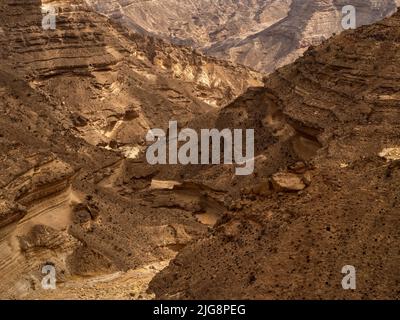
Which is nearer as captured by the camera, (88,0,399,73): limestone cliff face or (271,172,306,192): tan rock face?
(271,172,306,192): tan rock face

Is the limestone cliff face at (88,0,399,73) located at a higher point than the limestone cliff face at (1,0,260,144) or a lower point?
higher

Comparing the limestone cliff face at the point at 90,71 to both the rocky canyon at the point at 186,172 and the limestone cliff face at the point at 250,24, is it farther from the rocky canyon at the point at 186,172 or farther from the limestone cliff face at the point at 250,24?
the limestone cliff face at the point at 250,24

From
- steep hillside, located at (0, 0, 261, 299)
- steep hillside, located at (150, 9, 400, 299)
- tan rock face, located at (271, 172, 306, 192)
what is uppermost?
steep hillside, located at (0, 0, 261, 299)

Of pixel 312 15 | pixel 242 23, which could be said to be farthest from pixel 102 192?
pixel 242 23

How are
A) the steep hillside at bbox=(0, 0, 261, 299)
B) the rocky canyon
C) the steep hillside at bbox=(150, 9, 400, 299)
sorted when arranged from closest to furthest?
the steep hillside at bbox=(150, 9, 400, 299) < the rocky canyon < the steep hillside at bbox=(0, 0, 261, 299)

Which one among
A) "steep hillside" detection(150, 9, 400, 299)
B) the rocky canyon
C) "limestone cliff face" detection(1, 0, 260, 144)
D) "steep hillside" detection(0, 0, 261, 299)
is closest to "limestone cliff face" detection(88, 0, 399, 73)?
the rocky canyon

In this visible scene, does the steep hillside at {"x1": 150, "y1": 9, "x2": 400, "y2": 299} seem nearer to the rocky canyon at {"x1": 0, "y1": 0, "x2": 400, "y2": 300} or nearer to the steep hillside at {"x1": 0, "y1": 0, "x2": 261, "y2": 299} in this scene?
the rocky canyon at {"x1": 0, "y1": 0, "x2": 400, "y2": 300}
